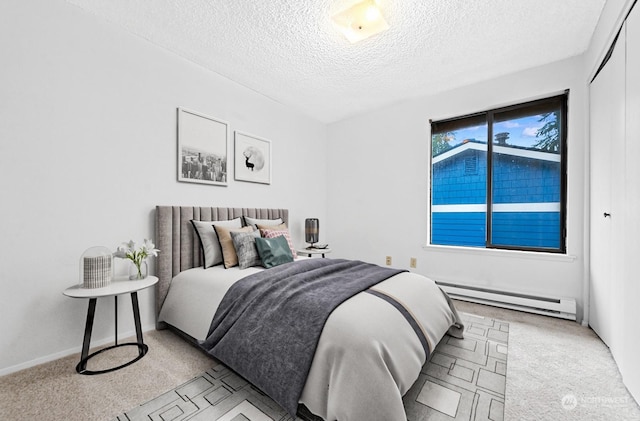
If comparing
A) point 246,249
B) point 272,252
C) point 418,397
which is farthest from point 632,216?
point 246,249

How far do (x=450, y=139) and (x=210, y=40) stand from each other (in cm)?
289

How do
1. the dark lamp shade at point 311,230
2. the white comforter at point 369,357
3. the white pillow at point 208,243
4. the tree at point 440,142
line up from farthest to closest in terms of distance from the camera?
the dark lamp shade at point 311,230 → the tree at point 440,142 → the white pillow at point 208,243 → the white comforter at point 369,357

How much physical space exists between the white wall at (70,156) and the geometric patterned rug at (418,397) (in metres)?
1.05

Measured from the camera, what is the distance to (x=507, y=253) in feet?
9.62

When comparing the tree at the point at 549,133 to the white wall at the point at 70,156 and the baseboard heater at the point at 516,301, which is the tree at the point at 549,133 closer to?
the baseboard heater at the point at 516,301

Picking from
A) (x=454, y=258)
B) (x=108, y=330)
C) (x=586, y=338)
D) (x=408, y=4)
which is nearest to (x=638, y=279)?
(x=586, y=338)

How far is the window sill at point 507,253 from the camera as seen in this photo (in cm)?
265

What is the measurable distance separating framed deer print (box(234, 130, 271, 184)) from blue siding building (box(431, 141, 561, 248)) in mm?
2169

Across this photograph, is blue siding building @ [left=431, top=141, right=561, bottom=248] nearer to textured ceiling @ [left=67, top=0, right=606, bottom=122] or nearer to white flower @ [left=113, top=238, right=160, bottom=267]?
textured ceiling @ [left=67, top=0, right=606, bottom=122]

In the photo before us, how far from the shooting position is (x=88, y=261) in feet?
5.83

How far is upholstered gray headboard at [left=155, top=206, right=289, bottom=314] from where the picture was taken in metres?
2.34

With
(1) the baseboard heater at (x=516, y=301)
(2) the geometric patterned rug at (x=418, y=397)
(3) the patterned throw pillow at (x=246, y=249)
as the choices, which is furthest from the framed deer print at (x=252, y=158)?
(1) the baseboard heater at (x=516, y=301)

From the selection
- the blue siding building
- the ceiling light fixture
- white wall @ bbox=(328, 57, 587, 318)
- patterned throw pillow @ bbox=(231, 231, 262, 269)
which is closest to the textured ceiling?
the ceiling light fixture

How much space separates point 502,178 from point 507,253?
2.78 feet
